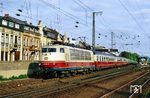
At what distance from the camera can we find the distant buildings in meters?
69.5

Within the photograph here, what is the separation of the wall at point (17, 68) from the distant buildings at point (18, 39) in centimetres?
2515

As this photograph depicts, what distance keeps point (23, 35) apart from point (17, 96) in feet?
193

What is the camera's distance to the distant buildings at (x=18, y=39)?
228 feet

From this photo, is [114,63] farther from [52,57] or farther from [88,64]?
[52,57]

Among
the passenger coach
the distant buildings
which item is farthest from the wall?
the distant buildings

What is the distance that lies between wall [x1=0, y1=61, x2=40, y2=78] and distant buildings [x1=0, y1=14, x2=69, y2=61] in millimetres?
25146

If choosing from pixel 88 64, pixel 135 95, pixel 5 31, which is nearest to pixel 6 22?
pixel 5 31

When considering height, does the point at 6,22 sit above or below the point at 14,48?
above

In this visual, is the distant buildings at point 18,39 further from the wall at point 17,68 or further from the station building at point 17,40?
the wall at point 17,68

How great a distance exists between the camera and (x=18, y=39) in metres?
75.9

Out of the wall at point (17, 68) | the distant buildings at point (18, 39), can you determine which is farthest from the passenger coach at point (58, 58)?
the distant buildings at point (18, 39)

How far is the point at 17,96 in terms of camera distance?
2052cm

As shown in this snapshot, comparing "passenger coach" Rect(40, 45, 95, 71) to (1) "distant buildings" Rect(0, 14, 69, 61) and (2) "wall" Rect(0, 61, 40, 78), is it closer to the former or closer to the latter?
(2) "wall" Rect(0, 61, 40, 78)

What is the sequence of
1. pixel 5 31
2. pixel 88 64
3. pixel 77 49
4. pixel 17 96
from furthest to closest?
pixel 5 31, pixel 88 64, pixel 77 49, pixel 17 96
